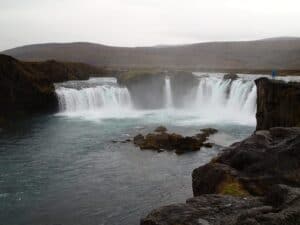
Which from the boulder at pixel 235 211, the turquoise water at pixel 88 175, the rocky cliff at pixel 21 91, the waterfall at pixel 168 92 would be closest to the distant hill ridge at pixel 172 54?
the waterfall at pixel 168 92

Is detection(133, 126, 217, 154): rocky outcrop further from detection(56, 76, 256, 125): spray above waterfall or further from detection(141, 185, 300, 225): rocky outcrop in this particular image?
detection(141, 185, 300, 225): rocky outcrop

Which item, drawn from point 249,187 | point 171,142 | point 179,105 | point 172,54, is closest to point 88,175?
point 171,142

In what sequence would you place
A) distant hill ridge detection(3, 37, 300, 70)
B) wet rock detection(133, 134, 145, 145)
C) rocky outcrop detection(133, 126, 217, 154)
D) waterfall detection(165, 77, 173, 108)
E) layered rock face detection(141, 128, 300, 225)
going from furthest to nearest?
distant hill ridge detection(3, 37, 300, 70)
waterfall detection(165, 77, 173, 108)
wet rock detection(133, 134, 145, 145)
rocky outcrop detection(133, 126, 217, 154)
layered rock face detection(141, 128, 300, 225)

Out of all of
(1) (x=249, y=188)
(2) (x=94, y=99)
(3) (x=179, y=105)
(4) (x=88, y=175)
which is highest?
(1) (x=249, y=188)

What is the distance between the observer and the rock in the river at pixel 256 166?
1191cm

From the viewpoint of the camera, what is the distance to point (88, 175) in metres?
23.5

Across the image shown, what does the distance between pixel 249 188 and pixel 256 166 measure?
1012mm

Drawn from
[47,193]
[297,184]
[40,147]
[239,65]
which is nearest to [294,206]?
[297,184]

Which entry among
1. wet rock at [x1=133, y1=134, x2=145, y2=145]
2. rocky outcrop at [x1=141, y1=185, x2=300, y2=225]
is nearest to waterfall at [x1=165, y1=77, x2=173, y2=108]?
wet rock at [x1=133, y1=134, x2=145, y2=145]

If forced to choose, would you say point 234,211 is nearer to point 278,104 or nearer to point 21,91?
point 278,104

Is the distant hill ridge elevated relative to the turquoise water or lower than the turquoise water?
elevated

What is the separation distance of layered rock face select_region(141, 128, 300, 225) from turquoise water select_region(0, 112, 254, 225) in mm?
5320

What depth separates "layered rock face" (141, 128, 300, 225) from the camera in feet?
24.3

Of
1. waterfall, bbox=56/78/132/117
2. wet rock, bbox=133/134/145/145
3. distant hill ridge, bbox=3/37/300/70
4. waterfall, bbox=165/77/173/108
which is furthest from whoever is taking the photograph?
distant hill ridge, bbox=3/37/300/70
